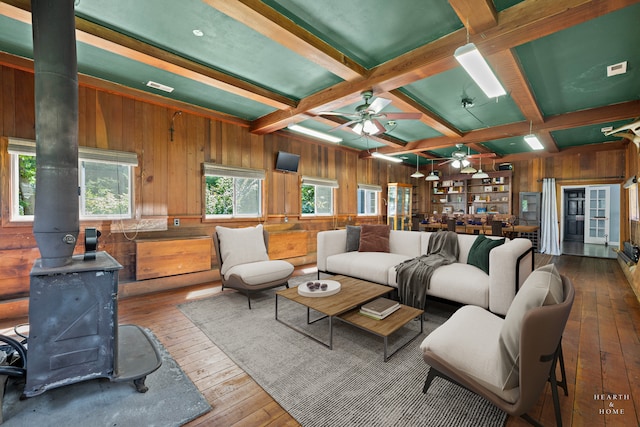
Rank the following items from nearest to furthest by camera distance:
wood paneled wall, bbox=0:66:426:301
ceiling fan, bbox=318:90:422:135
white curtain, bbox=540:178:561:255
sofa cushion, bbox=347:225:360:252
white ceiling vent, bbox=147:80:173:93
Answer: wood paneled wall, bbox=0:66:426:301 → ceiling fan, bbox=318:90:422:135 → white ceiling vent, bbox=147:80:173:93 → sofa cushion, bbox=347:225:360:252 → white curtain, bbox=540:178:561:255

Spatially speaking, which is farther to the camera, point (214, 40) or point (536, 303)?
point (214, 40)

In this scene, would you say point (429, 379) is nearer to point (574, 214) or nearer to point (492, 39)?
point (492, 39)

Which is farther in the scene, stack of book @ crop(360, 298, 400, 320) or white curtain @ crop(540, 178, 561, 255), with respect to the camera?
white curtain @ crop(540, 178, 561, 255)

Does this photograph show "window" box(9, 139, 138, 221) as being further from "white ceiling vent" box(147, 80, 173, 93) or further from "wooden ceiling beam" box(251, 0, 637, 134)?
"wooden ceiling beam" box(251, 0, 637, 134)

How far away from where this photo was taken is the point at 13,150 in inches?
122

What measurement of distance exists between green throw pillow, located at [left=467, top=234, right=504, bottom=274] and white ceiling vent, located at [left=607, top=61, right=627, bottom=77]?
7.55ft

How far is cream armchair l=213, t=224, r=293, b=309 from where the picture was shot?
11.1 ft

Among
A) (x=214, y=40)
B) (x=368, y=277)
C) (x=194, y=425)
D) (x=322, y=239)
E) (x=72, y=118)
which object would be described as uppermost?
(x=214, y=40)

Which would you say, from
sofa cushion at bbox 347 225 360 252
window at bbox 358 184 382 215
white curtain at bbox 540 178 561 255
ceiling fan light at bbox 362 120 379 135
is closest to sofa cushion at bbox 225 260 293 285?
sofa cushion at bbox 347 225 360 252

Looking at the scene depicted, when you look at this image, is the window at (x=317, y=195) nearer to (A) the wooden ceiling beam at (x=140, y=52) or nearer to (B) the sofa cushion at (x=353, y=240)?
(B) the sofa cushion at (x=353, y=240)

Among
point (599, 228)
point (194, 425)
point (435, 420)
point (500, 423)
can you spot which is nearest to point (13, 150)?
point (194, 425)

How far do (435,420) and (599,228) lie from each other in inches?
399

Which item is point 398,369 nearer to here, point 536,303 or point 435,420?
point 435,420

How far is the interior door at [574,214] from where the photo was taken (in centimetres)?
1012
